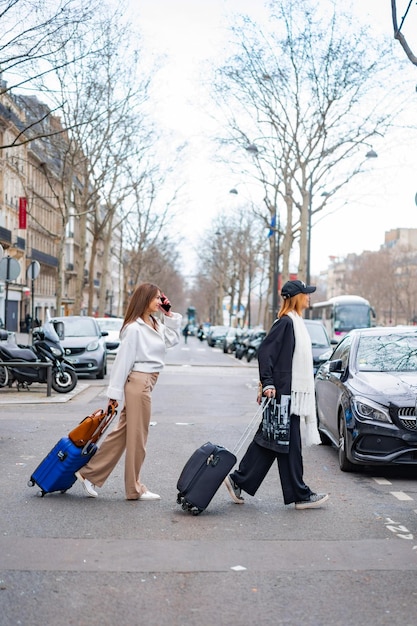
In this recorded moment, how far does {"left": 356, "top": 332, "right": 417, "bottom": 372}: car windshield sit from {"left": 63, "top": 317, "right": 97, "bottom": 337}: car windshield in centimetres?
1459

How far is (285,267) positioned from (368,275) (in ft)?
267

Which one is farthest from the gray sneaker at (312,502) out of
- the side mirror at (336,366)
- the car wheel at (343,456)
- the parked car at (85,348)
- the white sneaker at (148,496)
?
the parked car at (85,348)

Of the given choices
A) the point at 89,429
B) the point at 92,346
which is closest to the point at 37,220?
the point at 92,346

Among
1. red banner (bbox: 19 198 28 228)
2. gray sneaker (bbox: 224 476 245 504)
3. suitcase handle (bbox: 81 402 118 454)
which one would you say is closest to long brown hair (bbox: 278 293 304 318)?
gray sneaker (bbox: 224 476 245 504)

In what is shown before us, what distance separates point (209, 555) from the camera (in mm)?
6148

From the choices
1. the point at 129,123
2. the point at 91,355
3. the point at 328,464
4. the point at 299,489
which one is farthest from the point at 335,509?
the point at 129,123

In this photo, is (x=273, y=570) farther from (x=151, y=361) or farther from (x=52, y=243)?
(x=52, y=243)

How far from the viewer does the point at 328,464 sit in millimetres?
10477

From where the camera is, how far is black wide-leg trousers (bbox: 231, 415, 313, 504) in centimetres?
764

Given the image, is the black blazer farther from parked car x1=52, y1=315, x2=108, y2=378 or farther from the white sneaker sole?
parked car x1=52, y1=315, x2=108, y2=378

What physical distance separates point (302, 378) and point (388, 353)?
3.23 m

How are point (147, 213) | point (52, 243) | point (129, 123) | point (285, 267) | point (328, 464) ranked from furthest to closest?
point (52, 243)
point (147, 213)
point (285, 267)
point (129, 123)
point (328, 464)

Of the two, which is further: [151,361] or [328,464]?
[328,464]

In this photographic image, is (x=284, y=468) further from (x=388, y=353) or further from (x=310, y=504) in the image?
(x=388, y=353)
